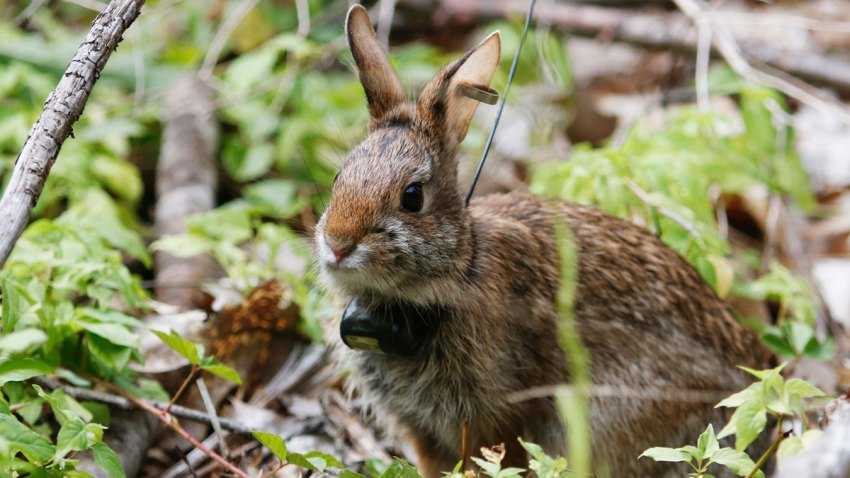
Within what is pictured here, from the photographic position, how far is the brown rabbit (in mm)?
3938

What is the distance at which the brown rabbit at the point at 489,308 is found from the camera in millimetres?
3938

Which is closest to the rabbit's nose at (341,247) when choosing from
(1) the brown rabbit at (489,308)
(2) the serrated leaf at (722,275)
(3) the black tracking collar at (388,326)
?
(1) the brown rabbit at (489,308)

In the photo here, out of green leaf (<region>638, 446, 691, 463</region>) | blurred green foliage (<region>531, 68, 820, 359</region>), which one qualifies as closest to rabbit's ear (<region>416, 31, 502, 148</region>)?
blurred green foliage (<region>531, 68, 820, 359</region>)

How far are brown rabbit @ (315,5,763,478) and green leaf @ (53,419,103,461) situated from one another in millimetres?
1077

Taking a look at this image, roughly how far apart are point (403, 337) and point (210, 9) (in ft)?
17.5

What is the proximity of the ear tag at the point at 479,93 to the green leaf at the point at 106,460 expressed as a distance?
190cm

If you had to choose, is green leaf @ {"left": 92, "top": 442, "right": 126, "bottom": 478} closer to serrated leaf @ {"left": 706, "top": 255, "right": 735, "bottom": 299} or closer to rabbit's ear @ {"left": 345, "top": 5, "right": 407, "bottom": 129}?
rabbit's ear @ {"left": 345, "top": 5, "right": 407, "bottom": 129}

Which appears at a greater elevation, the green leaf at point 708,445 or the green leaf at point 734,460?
the green leaf at point 708,445

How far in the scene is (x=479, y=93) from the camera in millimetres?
3967

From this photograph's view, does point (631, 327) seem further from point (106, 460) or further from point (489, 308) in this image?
point (106, 460)

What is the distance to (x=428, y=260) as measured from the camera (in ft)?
12.7

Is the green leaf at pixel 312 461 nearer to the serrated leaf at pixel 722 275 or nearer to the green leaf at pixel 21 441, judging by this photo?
the green leaf at pixel 21 441

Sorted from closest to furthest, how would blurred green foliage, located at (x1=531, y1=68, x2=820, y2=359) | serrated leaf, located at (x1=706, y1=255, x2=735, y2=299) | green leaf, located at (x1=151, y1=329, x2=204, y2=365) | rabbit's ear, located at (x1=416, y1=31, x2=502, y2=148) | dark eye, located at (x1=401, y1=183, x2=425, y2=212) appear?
green leaf, located at (x1=151, y1=329, x2=204, y2=365), dark eye, located at (x1=401, y1=183, x2=425, y2=212), rabbit's ear, located at (x1=416, y1=31, x2=502, y2=148), blurred green foliage, located at (x1=531, y1=68, x2=820, y2=359), serrated leaf, located at (x1=706, y1=255, x2=735, y2=299)

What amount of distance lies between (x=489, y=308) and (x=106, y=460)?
63.6 inches
